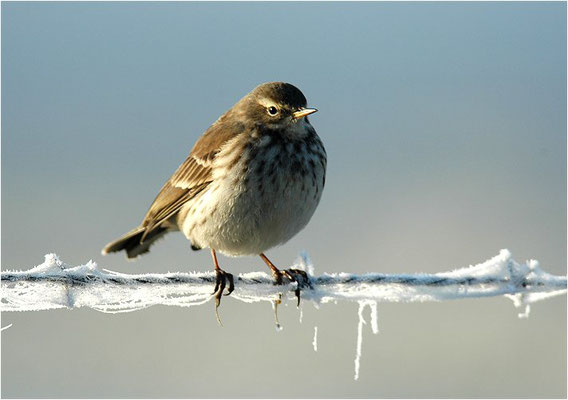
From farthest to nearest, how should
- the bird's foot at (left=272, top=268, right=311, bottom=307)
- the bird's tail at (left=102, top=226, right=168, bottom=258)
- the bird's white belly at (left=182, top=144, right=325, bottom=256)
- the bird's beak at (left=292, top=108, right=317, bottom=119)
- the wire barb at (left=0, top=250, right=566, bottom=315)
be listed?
the bird's tail at (left=102, top=226, right=168, bottom=258)
the bird's beak at (left=292, top=108, right=317, bottom=119)
the bird's white belly at (left=182, top=144, right=325, bottom=256)
the bird's foot at (left=272, top=268, right=311, bottom=307)
the wire barb at (left=0, top=250, right=566, bottom=315)

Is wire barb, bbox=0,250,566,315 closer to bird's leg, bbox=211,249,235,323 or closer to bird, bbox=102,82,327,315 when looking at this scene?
bird's leg, bbox=211,249,235,323

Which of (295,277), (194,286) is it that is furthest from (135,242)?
(194,286)

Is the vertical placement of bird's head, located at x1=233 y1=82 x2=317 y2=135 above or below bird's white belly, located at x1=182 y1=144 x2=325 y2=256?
above

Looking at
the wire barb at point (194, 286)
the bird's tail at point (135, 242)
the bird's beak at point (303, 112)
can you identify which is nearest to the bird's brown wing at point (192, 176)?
the bird's tail at point (135, 242)

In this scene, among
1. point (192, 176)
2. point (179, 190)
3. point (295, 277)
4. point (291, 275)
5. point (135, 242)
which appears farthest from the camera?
point (135, 242)

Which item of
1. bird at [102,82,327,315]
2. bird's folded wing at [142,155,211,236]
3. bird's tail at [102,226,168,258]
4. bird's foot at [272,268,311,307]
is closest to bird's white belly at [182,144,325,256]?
bird at [102,82,327,315]

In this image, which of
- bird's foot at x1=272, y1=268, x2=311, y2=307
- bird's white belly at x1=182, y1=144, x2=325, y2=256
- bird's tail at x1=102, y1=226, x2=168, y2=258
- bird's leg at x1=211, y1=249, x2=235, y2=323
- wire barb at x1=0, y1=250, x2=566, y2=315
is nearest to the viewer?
wire barb at x1=0, y1=250, x2=566, y2=315

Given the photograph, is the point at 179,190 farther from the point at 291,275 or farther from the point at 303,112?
the point at 291,275

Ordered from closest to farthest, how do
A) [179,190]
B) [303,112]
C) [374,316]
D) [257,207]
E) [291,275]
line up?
[374,316] → [291,275] → [257,207] → [303,112] → [179,190]
